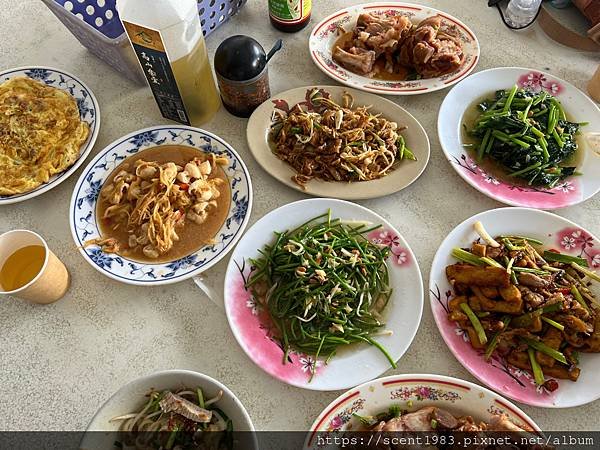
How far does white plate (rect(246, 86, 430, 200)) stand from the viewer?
6.08 feet

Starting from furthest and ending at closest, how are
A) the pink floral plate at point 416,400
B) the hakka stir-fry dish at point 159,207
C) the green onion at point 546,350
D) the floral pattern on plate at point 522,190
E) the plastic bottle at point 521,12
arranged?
the plastic bottle at point 521,12, the floral pattern on plate at point 522,190, the hakka stir-fry dish at point 159,207, the green onion at point 546,350, the pink floral plate at point 416,400

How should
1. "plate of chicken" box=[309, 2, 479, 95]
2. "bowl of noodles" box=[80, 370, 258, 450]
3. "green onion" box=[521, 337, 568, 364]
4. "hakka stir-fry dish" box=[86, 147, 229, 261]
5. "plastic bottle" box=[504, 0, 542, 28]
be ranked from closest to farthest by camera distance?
"bowl of noodles" box=[80, 370, 258, 450] < "green onion" box=[521, 337, 568, 364] < "hakka stir-fry dish" box=[86, 147, 229, 261] < "plate of chicken" box=[309, 2, 479, 95] < "plastic bottle" box=[504, 0, 542, 28]

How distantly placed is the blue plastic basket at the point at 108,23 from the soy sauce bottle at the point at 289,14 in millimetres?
217

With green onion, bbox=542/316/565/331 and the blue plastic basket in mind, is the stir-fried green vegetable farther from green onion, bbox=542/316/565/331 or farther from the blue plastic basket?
the blue plastic basket

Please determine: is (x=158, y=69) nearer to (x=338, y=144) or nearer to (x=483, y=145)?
(x=338, y=144)

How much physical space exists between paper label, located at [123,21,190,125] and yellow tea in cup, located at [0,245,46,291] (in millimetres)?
768

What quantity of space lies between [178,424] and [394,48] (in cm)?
186

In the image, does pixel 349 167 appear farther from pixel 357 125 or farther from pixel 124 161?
pixel 124 161

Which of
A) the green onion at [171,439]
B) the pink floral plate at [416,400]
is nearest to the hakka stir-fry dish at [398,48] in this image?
the pink floral plate at [416,400]

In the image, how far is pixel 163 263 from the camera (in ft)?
5.51

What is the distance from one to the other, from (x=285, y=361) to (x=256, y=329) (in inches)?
5.8

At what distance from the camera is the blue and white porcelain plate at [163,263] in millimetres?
1642

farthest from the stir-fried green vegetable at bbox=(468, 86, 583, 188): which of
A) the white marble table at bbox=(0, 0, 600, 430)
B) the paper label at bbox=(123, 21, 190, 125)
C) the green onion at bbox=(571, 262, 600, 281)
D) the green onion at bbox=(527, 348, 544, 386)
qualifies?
the paper label at bbox=(123, 21, 190, 125)

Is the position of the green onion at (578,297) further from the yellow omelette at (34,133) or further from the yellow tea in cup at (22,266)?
the yellow omelette at (34,133)
